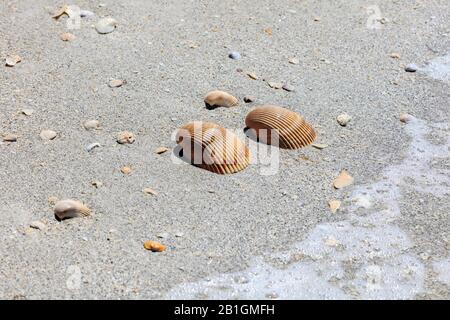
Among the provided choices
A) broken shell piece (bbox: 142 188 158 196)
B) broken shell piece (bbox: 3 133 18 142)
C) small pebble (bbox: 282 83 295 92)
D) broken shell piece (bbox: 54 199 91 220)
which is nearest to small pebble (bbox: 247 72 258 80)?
small pebble (bbox: 282 83 295 92)

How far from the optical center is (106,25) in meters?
5.39

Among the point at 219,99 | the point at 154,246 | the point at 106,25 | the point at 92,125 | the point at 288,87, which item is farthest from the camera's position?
the point at 106,25

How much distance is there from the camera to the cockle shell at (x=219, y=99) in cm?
462

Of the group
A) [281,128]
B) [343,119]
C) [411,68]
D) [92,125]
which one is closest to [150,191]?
[92,125]

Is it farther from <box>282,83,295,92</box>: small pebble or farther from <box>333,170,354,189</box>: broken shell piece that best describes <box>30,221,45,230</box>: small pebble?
<box>282,83,295,92</box>: small pebble

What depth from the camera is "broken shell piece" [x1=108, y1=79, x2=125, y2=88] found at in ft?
15.7

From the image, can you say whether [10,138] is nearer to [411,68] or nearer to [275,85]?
[275,85]

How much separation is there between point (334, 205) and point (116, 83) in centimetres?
189

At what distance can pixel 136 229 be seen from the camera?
11.8ft

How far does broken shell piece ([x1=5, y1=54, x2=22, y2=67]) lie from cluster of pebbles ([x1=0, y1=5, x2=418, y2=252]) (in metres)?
0.60

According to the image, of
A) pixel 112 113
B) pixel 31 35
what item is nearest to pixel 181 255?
pixel 112 113

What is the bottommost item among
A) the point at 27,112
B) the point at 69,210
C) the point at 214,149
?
the point at 27,112

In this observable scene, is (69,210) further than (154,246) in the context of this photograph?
Yes
